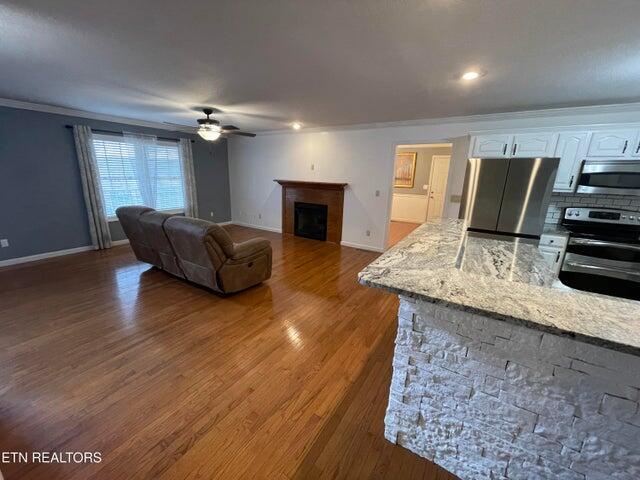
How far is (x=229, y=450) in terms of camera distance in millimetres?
1439

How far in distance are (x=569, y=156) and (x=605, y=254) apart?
1191 mm

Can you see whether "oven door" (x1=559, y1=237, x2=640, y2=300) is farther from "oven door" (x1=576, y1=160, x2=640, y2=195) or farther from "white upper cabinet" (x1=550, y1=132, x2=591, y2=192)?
"white upper cabinet" (x1=550, y1=132, x2=591, y2=192)

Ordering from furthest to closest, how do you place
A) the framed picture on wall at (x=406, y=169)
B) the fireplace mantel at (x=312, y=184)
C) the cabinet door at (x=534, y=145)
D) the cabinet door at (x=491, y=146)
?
the framed picture on wall at (x=406, y=169), the fireplace mantel at (x=312, y=184), the cabinet door at (x=491, y=146), the cabinet door at (x=534, y=145)

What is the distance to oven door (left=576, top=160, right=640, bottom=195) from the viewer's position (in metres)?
2.71

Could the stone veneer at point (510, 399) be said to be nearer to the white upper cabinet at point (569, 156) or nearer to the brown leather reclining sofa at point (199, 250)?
the brown leather reclining sofa at point (199, 250)

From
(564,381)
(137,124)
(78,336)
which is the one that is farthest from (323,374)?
(137,124)

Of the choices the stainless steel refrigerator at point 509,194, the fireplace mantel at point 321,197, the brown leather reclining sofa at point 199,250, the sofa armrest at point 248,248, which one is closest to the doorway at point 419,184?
the fireplace mantel at point 321,197

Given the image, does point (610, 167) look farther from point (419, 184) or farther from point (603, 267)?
point (419, 184)

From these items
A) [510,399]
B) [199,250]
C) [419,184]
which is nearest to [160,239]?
[199,250]

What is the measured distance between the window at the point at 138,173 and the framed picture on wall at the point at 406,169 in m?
5.93

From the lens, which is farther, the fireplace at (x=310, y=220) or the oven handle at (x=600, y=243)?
the fireplace at (x=310, y=220)

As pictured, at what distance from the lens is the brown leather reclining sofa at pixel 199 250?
2.88 m

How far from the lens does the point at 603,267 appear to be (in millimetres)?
2785

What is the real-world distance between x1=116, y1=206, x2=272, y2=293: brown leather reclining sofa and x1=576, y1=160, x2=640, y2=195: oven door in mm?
3891
